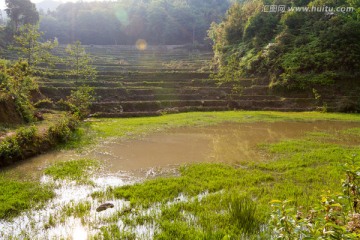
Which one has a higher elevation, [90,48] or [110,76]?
[90,48]

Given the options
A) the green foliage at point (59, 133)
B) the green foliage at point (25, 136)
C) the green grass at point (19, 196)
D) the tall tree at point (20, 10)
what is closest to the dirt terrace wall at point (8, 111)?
the green foliage at point (59, 133)

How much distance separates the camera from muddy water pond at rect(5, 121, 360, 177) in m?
11.1

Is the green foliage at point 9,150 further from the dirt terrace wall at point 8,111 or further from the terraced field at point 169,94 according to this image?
the terraced field at point 169,94

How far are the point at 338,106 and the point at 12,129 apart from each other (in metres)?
23.8

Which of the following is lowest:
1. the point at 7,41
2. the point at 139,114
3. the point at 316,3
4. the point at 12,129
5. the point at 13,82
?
the point at 139,114

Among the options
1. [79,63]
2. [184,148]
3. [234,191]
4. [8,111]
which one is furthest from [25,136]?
[79,63]

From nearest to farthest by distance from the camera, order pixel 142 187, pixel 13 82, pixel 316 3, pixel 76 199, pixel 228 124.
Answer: pixel 76 199 < pixel 142 187 < pixel 13 82 < pixel 228 124 < pixel 316 3

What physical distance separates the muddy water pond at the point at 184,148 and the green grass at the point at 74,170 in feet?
1.47

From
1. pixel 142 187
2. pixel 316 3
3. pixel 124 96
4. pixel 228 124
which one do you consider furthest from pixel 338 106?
pixel 142 187

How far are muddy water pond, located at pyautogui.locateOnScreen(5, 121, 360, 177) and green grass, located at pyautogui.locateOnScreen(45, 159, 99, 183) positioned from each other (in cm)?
45

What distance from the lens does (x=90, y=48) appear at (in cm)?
6469

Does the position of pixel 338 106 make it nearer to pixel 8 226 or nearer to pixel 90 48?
pixel 8 226

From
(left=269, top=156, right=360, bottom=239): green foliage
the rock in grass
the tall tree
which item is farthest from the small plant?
the tall tree

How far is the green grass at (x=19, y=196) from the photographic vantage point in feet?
22.3
